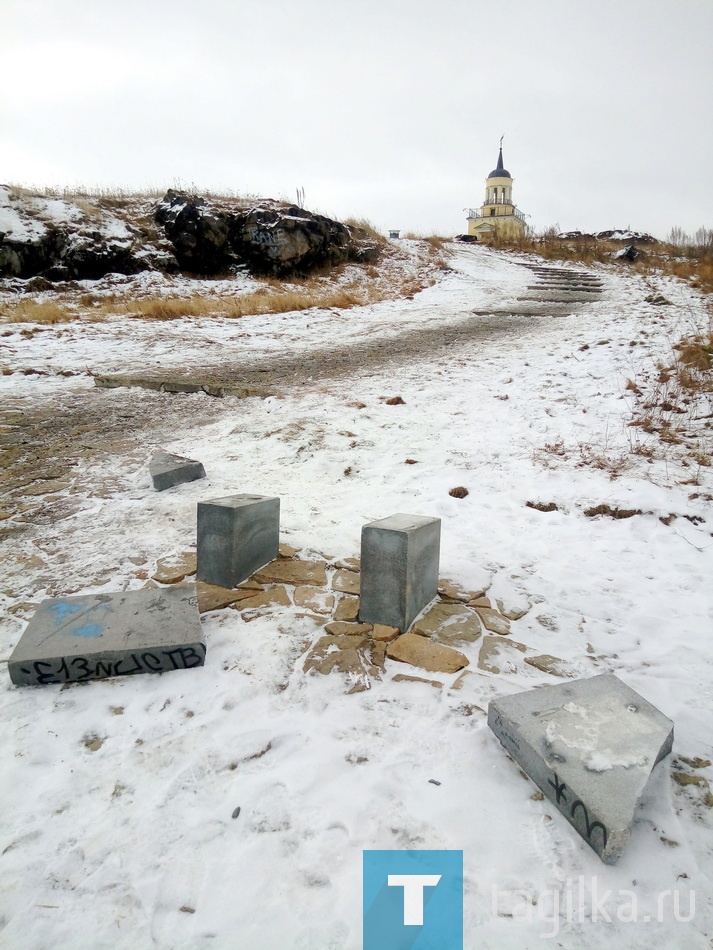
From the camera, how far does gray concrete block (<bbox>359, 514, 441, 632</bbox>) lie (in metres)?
2.75

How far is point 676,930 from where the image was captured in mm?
1477

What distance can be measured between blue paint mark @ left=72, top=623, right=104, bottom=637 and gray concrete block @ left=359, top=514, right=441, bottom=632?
1321 mm

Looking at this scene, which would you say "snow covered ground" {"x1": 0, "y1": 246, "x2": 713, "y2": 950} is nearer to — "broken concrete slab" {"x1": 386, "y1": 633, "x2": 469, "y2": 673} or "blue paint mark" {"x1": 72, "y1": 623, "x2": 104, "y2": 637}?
"broken concrete slab" {"x1": 386, "y1": 633, "x2": 469, "y2": 673}

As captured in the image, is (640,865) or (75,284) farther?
(75,284)

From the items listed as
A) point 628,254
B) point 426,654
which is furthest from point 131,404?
point 628,254

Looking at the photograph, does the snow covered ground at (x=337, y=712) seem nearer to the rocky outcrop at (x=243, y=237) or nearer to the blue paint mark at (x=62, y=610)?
the blue paint mark at (x=62, y=610)

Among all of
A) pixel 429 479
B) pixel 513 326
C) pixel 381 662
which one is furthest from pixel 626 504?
pixel 513 326

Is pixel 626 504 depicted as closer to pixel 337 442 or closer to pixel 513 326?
pixel 337 442

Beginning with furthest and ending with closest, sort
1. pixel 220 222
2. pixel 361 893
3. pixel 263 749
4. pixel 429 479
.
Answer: pixel 220 222
pixel 429 479
pixel 263 749
pixel 361 893

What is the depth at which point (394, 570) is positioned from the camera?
278 centimetres

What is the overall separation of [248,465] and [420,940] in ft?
13.1

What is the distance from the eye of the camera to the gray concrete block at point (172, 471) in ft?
14.6

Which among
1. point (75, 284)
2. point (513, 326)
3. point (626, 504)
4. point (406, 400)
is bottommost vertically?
point (626, 504)

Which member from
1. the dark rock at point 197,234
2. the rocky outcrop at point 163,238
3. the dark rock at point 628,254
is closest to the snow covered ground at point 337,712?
the rocky outcrop at point 163,238
